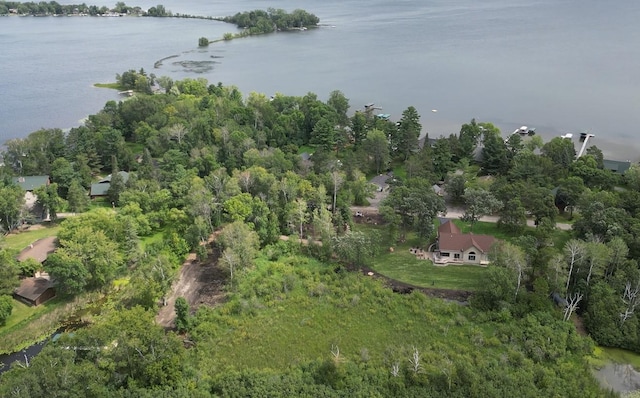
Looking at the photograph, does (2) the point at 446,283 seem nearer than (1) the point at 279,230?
Yes

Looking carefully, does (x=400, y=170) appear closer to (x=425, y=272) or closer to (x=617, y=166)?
(x=425, y=272)

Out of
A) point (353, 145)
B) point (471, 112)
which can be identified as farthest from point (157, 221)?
point (471, 112)

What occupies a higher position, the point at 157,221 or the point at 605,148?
the point at 605,148

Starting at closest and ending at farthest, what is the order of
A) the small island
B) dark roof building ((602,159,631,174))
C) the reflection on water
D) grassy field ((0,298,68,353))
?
1. the reflection on water
2. grassy field ((0,298,68,353))
3. dark roof building ((602,159,631,174))
4. the small island

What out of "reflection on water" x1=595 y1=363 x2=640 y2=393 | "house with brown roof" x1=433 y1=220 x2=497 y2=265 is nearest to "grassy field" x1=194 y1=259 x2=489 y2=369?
"house with brown roof" x1=433 y1=220 x2=497 y2=265

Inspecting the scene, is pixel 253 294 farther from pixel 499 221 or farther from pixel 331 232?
pixel 499 221

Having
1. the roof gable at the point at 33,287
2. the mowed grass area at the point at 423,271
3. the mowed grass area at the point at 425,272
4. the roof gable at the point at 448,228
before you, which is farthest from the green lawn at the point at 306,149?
the roof gable at the point at 33,287

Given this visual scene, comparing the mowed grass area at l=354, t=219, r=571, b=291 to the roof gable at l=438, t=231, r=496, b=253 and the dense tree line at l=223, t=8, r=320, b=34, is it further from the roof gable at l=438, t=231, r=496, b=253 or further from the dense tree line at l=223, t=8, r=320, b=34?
the dense tree line at l=223, t=8, r=320, b=34

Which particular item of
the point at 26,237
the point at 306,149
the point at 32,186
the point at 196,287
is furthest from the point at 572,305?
the point at 32,186
